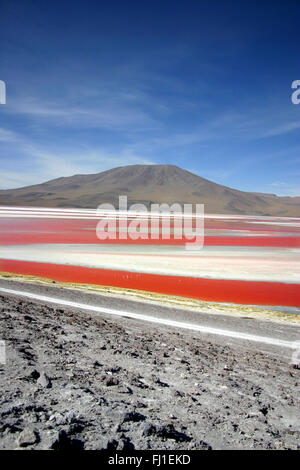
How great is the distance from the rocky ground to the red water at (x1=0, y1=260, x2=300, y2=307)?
6.24 metres

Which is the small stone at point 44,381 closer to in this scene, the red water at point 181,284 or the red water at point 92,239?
the red water at point 181,284

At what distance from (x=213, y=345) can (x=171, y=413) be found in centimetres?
304

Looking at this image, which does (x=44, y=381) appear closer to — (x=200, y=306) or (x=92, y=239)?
(x=200, y=306)

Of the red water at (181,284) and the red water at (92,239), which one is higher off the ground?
the red water at (92,239)

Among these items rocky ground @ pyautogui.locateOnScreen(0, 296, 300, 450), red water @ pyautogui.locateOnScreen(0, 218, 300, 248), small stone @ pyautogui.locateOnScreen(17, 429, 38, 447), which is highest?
red water @ pyautogui.locateOnScreen(0, 218, 300, 248)

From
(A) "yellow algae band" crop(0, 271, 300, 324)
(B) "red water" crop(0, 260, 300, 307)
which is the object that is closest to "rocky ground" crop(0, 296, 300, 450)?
(A) "yellow algae band" crop(0, 271, 300, 324)

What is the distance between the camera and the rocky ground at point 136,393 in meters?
3.20

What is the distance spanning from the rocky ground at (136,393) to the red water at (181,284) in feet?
20.5

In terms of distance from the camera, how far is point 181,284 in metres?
14.5

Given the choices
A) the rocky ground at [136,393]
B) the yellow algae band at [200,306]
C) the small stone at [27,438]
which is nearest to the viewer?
the small stone at [27,438]

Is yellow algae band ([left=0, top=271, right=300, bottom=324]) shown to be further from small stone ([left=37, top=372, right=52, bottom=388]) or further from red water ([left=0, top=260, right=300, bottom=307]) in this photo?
small stone ([left=37, top=372, right=52, bottom=388])

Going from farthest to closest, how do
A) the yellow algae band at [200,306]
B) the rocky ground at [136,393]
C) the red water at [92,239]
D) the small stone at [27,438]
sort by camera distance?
1. the red water at [92,239]
2. the yellow algae band at [200,306]
3. the rocky ground at [136,393]
4. the small stone at [27,438]

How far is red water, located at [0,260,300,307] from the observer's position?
12500 millimetres

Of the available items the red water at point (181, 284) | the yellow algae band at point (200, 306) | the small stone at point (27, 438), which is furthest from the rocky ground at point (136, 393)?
the red water at point (181, 284)
